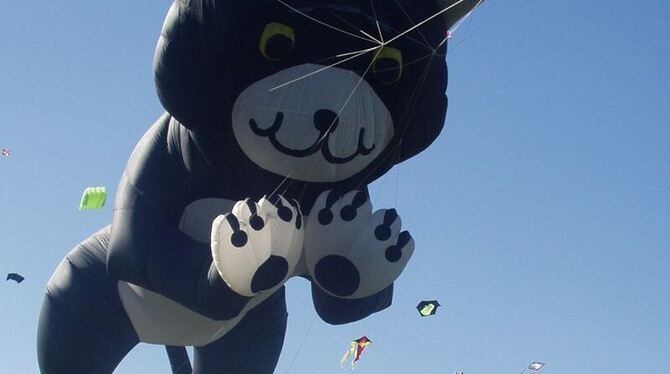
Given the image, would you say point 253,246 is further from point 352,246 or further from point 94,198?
point 94,198

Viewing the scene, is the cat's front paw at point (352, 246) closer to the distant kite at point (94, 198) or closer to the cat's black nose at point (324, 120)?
the cat's black nose at point (324, 120)

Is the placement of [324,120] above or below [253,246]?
above

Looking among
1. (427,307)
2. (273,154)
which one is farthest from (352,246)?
(427,307)

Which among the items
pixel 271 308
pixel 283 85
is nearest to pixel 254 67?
pixel 283 85

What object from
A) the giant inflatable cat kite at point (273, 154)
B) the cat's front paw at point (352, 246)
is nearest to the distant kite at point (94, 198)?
the giant inflatable cat kite at point (273, 154)

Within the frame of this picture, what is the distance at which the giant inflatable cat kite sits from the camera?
5.30m

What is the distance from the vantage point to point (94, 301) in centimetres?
607

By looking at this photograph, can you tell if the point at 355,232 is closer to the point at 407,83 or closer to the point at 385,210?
the point at 385,210

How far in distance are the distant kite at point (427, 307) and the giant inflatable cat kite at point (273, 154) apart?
0.54 meters

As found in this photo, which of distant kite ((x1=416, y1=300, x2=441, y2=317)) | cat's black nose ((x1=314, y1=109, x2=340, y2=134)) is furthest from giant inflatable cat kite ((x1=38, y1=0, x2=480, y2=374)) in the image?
distant kite ((x1=416, y1=300, x2=441, y2=317))

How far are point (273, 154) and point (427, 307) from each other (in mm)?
1591

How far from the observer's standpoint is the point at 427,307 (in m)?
6.48

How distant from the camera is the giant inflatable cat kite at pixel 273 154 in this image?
530 cm

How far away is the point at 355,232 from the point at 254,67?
0.92 m
